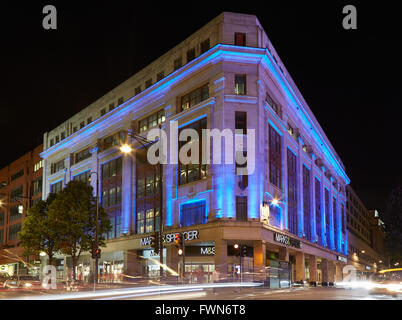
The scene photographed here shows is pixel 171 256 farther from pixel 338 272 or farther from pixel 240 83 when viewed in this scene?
pixel 338 272

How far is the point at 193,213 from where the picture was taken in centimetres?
4903

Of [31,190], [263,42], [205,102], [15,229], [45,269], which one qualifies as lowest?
[45,269]

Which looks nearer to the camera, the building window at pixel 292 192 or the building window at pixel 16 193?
the building window at pixel 292 192

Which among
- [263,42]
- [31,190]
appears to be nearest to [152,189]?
[263,42]

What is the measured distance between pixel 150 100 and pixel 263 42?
50.7 ft

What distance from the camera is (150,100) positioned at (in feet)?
189

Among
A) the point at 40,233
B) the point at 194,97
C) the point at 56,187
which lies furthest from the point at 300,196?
the point at 56,187

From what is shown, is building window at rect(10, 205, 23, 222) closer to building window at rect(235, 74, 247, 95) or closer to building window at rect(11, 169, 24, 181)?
building window at rect(11, 169, 24, 181)

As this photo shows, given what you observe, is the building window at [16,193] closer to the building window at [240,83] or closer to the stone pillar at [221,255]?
the stone pillar at [221,255]

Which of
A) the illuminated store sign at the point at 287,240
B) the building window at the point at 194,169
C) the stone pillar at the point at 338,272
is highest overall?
the building window at the point at 194,169

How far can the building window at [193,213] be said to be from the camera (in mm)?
47938

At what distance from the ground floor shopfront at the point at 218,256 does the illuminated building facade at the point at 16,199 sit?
26999mm

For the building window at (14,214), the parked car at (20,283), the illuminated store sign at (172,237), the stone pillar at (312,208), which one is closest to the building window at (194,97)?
the illuminated store sign at (172,237)
